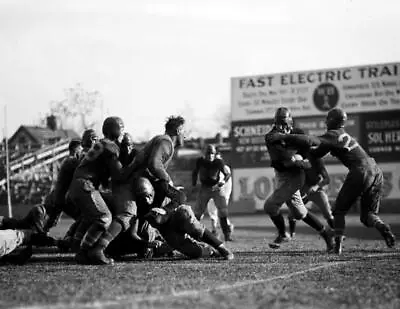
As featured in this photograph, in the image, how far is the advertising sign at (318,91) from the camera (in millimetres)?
33812

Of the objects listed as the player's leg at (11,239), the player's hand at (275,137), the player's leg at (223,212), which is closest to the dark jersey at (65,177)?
the player's leg at (11,239)

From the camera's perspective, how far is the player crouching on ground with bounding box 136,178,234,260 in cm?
1009

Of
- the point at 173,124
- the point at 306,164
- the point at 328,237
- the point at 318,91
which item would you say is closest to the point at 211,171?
the point at 306,164

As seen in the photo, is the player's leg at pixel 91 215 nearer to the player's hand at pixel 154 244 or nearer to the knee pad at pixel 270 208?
the player's hand at pixel 154 244

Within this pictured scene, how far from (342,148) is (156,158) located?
111 inches

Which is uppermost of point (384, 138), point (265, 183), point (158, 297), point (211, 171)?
point (384, 138)

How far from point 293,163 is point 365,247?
203cm

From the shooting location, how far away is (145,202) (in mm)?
10188

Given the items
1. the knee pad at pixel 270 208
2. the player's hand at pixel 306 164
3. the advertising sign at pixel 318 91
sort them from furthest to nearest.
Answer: the advertising sign at pixel 318 91, the knee pad at pixel 270 208, the player's hand at pixel 306 164

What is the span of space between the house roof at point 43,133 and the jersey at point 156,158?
135 ft

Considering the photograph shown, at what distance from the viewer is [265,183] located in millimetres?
34750

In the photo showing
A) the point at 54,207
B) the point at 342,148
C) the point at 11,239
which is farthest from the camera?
the point at 54,207

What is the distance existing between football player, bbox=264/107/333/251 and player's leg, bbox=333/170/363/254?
37 cm

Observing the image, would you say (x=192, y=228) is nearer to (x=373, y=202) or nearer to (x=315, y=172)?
(x=373, y=202)
